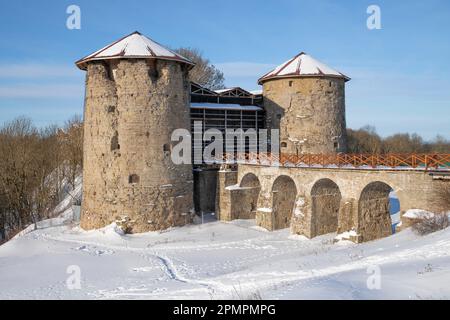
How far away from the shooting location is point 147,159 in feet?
67.1

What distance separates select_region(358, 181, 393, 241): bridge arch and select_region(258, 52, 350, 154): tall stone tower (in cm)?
715

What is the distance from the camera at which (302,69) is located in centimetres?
2466

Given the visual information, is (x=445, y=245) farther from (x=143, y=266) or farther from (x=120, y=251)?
(x=120, y=251)

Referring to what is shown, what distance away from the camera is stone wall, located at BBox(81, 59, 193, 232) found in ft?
66.6

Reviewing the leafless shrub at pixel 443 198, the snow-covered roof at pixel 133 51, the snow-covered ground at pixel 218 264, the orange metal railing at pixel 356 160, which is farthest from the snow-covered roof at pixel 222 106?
the leafless shrub at pixel 443 198

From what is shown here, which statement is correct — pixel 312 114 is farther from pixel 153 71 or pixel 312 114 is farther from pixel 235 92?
pixel 153 71

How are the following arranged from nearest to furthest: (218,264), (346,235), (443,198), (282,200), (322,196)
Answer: (443,198) → (218,264) → (346,235) → (322,196) → (282,200)

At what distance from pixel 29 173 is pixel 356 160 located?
1986 centimetres

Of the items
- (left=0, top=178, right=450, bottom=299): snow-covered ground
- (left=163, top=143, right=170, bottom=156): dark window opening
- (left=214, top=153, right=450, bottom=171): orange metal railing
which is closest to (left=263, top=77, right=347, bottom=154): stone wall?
(left=214, top=153, right=450, bottom=171): orange metal railing

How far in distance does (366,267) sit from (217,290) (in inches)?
134

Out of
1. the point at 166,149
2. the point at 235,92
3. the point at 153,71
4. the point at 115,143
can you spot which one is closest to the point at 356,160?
the point at 235,92

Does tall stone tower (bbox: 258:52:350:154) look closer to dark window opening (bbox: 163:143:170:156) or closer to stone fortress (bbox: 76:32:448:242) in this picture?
stone fortress (bbox: 76:32:448:242)

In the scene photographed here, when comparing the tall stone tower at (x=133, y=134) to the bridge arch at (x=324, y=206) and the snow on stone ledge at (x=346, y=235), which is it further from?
the snow on stone ledge at (x=346, y=235)

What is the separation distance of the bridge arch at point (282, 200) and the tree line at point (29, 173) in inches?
532
